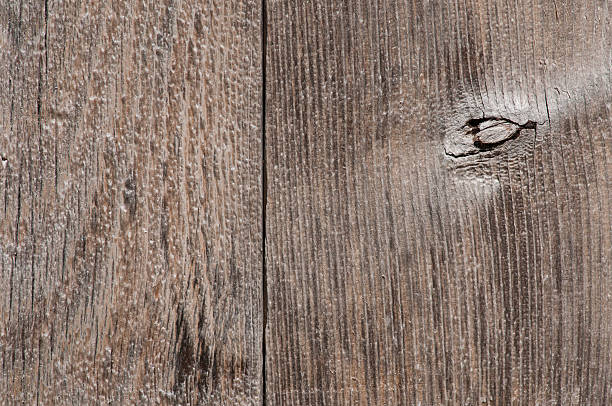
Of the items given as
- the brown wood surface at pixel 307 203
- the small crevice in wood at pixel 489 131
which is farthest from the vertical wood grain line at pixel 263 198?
the small crevice in wood at pixel 489 131

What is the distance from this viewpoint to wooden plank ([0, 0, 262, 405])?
730 millimetres

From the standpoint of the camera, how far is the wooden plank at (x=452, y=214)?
2.38 ft

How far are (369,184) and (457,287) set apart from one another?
150 mm

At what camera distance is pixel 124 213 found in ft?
2.40

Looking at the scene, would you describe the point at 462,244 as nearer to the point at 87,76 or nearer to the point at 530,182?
the point at 530,182

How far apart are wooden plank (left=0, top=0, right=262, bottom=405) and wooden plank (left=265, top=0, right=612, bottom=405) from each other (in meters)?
0.07

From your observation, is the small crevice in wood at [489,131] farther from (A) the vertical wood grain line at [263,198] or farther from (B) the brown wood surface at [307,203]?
(A) the vertical wood grain line at [263,198]

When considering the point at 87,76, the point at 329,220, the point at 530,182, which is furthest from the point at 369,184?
the point at 87,76

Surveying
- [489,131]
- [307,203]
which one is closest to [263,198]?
[307,203]

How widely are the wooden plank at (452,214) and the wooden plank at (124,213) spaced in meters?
0.07

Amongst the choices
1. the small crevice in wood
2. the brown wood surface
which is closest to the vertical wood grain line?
the brown wood surface

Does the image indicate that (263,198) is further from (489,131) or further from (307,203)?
(489,131)

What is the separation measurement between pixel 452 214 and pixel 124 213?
36cm

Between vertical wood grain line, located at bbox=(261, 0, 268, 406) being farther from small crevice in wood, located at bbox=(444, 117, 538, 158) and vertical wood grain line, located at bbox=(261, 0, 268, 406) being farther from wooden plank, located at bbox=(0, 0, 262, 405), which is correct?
small crevice in wood, located at bbox=(444, 117, 538, 158)
